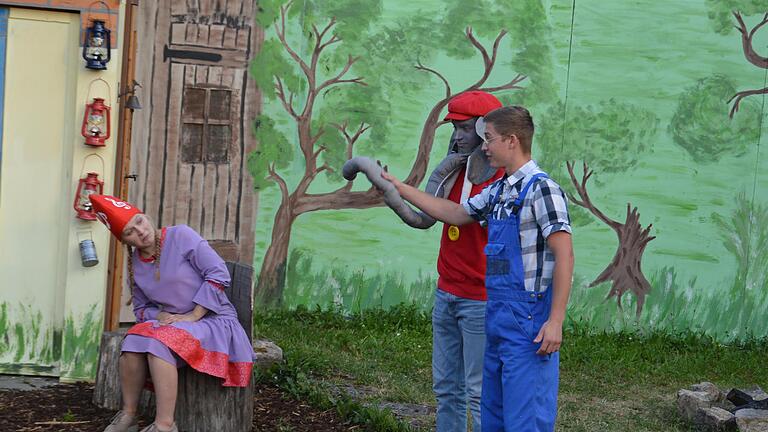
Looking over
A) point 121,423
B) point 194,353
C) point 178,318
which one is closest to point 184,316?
point 178,318

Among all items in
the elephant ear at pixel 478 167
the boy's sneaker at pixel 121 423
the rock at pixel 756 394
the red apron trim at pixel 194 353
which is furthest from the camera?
the rock at pixel 756 394

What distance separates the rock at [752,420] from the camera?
6286 mm

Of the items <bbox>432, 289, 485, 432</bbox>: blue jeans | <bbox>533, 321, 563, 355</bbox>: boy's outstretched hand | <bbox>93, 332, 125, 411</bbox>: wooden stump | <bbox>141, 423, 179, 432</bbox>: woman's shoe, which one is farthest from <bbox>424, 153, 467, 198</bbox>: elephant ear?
<bbox>93, 332, 125, 411</bbox>: wooden stump

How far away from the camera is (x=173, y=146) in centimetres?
879

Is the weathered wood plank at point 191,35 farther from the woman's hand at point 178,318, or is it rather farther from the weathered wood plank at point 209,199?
the woman's hand at point 178,318

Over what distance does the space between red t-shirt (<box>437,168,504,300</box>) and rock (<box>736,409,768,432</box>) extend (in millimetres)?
2331

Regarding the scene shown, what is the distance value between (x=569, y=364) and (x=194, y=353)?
12.0 feet

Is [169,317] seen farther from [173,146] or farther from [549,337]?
[173,146]

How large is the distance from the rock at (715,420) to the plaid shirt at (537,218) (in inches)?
103

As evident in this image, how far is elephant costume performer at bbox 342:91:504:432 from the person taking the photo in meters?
4.93

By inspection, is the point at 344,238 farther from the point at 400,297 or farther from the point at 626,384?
the point at 626,384

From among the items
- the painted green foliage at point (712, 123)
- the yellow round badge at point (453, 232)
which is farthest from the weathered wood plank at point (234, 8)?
the yellow round badge at point (453, 232)

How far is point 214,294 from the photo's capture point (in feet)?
18.7

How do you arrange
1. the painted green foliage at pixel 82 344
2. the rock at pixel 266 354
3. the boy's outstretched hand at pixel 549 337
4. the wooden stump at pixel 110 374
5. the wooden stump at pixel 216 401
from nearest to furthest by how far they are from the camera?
1. the boy's outstretched hand at pixel 549 337
2. the wooden stump at pixel 216 401
3. the wooden stump at pixel 110 374
4. the painted green foliage at pixel 82 344
5. the rock at pixel 266 354
